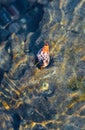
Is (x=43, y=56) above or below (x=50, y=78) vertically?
above

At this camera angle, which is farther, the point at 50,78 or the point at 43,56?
the point at 43,56

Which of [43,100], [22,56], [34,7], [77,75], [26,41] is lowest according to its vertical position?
[43,100]

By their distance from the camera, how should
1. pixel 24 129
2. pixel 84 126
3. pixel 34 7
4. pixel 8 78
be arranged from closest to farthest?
1. pixel 84 126
2. pixel 24 129
3. pixel 8 78
4. pixel 34 7

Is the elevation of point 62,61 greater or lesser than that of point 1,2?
lesser

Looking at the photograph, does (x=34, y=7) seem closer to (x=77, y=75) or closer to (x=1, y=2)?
(x=1, y=2)

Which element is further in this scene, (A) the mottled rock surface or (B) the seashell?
(B) the seashell

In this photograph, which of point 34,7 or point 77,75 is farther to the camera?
point 34,7

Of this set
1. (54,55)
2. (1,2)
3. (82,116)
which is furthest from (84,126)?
(1,2)

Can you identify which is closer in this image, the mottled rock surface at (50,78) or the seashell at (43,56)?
the mottled rock surface at (50,78)
